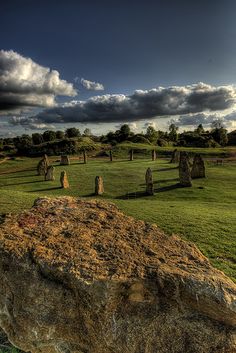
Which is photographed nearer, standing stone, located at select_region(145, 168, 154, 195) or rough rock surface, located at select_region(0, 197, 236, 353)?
rough rock surface, located at select_region(0, 197, 236, 353)

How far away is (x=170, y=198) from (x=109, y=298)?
25.1 meters

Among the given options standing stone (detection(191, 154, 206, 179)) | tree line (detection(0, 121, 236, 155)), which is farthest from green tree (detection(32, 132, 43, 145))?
standing stone (detection(191, 154, 206, 179))

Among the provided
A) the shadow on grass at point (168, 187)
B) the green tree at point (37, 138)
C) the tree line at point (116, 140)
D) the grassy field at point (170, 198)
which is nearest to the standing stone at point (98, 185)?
the grassy field at point (170, 198)

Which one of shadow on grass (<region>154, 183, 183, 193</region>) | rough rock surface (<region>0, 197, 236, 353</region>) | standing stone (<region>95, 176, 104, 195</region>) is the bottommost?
shadow on grass (<region>154, 183, 183, 193</region>)

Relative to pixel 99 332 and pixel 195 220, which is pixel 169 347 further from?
pixel 195 220

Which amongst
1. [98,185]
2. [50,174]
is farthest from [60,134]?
[98,185]

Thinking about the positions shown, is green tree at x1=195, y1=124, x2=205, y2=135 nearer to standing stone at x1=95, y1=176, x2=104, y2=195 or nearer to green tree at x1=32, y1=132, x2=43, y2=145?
green tree at x1=32, y1=132, x2=43, y2=145

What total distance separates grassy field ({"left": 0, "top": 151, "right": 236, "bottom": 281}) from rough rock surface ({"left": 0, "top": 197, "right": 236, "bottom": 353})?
712 centimetres

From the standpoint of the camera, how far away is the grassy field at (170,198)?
16.3 m

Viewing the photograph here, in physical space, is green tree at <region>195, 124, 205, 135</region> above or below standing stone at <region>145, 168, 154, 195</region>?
above

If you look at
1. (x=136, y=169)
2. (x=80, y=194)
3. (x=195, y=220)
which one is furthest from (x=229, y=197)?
(x=136, y=169)

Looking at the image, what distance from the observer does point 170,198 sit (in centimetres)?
2970

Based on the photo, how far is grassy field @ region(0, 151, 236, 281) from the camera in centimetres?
1627

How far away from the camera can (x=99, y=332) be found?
17.6ft
